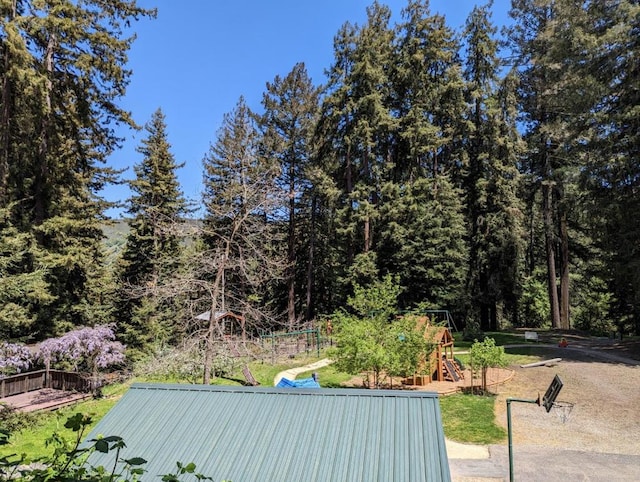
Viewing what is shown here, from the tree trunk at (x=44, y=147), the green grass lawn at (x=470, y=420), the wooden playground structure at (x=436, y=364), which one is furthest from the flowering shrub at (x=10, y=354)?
the wooden playground structure at (x=436, y=364)

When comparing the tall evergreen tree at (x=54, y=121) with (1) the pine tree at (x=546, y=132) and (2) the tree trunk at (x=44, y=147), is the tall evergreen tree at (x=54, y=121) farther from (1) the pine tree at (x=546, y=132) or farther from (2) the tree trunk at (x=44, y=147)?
(1) the pine tree at (x=546, y=132)

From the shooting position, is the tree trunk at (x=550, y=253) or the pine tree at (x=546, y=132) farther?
the tree trunk at (x=550, y=253)

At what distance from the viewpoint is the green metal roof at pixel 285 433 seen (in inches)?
218

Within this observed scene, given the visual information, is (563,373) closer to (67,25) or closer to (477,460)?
(477,460)

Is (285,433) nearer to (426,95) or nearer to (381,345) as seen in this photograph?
(381,345)

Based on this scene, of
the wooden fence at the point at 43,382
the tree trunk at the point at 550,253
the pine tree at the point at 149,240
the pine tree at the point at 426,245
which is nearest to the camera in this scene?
the wooden fence at the point at 43,382

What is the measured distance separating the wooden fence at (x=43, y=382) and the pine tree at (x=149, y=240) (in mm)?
5256

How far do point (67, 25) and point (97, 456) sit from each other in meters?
16.2

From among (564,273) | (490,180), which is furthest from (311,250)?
(564,273)

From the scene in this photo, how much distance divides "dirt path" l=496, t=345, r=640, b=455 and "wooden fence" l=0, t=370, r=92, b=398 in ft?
52.3

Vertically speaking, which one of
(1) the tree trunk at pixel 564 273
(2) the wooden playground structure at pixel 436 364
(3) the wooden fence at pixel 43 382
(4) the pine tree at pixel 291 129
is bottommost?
(3) the wooden fence at pixel 43 382

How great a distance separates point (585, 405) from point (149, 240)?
25.2m

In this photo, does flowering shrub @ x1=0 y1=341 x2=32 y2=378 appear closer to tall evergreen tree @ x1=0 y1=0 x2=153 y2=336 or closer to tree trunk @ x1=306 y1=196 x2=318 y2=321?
tall evergreen tree @ x1=0 y1=0 x2=153 y2=336

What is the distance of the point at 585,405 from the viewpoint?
1371 centimetres
